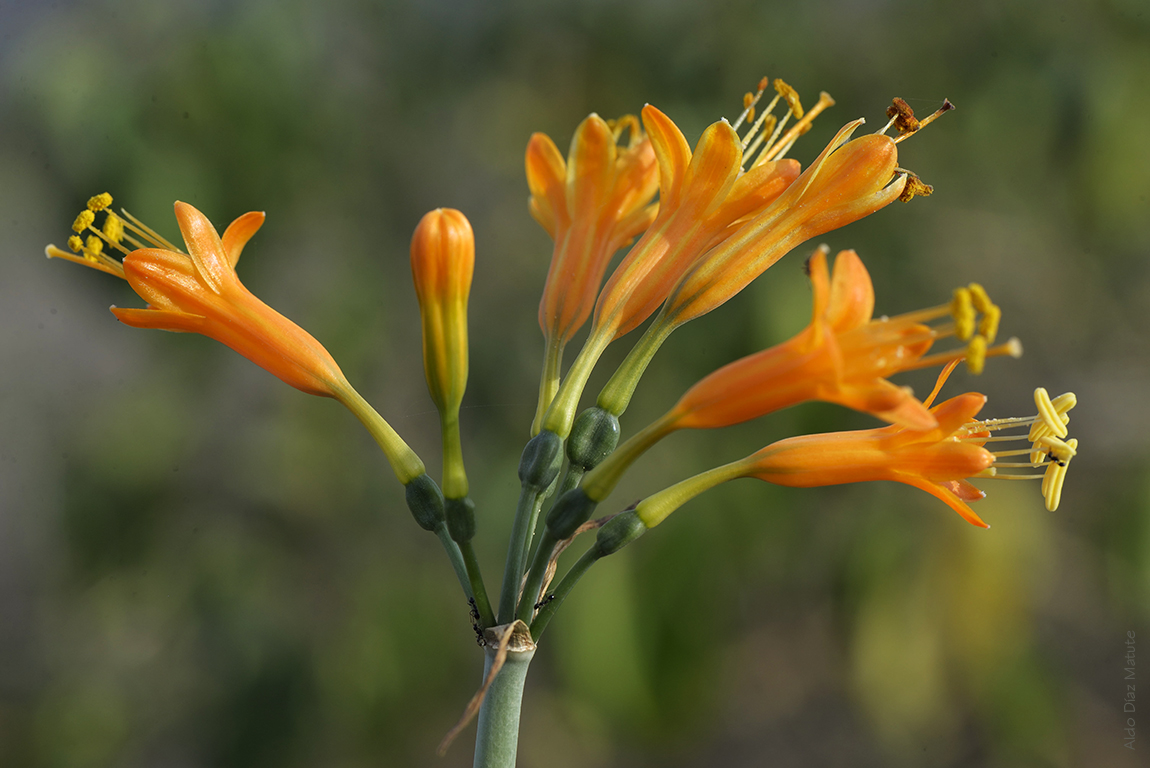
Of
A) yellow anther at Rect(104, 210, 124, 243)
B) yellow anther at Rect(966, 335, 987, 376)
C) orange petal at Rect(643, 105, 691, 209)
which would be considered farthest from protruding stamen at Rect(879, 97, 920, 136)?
yellow anther at Rect(104, 210, 124, 243)

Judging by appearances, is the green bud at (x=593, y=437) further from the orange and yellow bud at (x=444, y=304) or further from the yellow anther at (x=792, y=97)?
the yellow anther at (x=792, y=97)

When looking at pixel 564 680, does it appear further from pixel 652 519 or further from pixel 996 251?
pixel 996 251

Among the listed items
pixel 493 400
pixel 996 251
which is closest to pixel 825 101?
pixel 493 400

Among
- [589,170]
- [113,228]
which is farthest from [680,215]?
[113,228]

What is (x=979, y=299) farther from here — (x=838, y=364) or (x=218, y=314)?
(x=218, y=314)

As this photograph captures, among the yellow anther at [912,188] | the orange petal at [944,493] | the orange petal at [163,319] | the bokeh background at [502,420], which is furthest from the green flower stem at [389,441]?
the bokeh background at [502,420]

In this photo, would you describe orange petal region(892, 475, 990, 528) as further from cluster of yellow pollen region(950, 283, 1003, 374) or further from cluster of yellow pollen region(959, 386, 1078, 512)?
cluster of yellow pollen region(950, 283, 1003, 374)
